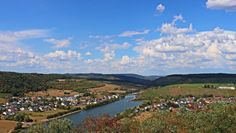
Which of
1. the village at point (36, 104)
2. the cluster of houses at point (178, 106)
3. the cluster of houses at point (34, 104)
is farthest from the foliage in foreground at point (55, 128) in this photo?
the cluster of houses at point (34, 104)

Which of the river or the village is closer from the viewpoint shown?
the river

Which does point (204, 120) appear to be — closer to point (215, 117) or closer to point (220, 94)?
point (215, 117)

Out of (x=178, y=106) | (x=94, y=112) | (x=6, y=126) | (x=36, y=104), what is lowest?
(x=6, y=126)

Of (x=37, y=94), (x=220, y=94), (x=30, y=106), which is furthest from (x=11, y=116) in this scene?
(x=220, y=94)

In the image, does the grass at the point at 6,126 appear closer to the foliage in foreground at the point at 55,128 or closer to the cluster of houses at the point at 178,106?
the cluster of houses at the point at 178,106

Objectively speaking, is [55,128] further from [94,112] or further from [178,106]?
[178,106]

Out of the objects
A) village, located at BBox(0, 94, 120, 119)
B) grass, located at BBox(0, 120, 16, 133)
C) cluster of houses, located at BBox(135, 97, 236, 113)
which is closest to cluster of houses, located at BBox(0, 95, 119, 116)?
village, located at BBox(0, 94, 120, 119)

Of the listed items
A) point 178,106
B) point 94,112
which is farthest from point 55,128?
point 178,106

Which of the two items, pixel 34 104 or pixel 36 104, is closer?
pixel 34 104

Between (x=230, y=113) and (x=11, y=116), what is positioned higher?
(x=230, y=113)

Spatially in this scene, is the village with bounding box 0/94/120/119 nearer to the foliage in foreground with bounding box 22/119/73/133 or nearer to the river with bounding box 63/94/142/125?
the river with bounding box 63/94/142/125

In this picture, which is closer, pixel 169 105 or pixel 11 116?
pixel 11 116
